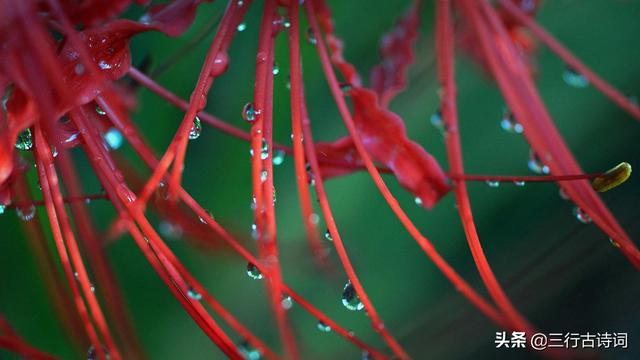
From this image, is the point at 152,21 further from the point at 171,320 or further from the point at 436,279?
the point at 436,279

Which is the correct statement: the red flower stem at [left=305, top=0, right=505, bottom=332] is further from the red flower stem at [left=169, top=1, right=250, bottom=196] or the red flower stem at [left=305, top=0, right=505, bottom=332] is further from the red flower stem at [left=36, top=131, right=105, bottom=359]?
the red flower stem at [left=36, top=131, right=105, bottom=359]

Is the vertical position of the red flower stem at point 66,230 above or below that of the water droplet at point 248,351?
above

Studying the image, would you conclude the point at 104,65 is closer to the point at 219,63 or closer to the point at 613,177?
the point at 219,63

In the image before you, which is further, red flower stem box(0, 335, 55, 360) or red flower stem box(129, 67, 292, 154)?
red flower stem box(129, 67, 292, 154)

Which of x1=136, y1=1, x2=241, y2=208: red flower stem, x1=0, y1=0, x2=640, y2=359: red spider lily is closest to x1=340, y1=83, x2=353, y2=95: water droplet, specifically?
x1=0, y1=0, x2=640, y2=359: red spider lily

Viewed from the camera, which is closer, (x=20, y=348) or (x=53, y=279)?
(x=20, y=348)

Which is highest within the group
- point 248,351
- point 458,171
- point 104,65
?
point 104,65

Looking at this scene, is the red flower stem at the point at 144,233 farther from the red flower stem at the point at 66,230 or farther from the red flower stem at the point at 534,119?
the red flower stem at the point at 534,119

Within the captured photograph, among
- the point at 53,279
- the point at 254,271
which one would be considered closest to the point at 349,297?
the point at 254,271

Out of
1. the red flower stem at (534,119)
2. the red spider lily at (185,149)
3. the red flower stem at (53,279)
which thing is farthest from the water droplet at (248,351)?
the red flower stem at (534,119)
